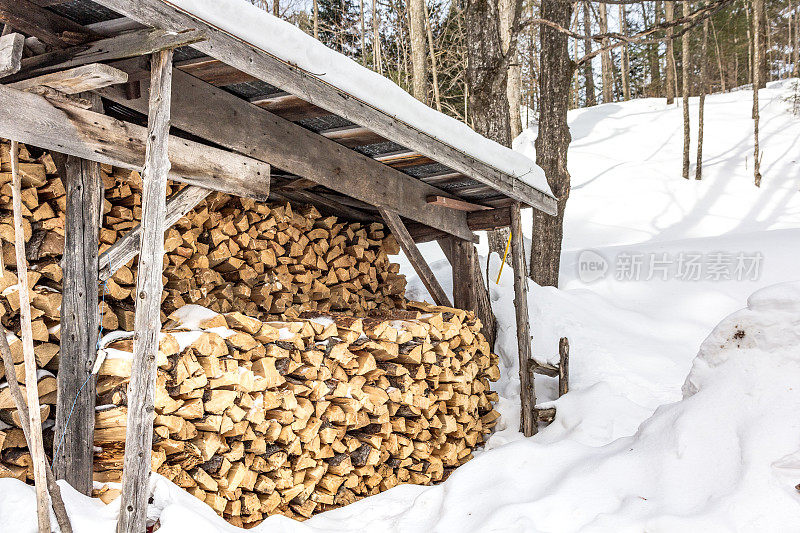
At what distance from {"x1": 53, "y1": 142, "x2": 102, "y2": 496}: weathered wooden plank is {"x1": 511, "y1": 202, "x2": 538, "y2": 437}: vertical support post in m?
3.70

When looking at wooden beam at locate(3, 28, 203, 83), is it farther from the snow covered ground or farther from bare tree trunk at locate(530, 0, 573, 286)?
bare tree trunk at locate(530, 0, 573, 286)

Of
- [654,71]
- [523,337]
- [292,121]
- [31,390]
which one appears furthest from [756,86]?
[31,390]

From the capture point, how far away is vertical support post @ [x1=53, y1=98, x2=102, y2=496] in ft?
10.2

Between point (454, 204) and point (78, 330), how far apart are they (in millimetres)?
3388

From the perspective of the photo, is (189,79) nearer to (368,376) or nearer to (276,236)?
(276,236)

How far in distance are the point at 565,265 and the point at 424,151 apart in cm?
581

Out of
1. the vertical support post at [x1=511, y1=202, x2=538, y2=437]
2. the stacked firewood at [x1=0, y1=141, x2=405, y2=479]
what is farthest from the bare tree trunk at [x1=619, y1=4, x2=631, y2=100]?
Answer: the stacked firewood at [x1=0, y1=141, x2=405, y2=479]

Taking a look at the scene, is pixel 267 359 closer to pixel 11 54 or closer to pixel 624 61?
pixel 11 54

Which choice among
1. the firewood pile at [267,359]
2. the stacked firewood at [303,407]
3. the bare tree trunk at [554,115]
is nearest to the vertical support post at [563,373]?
the firewood pile at [267,359]

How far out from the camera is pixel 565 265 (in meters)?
9.71

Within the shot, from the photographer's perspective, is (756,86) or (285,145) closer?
(285,145)

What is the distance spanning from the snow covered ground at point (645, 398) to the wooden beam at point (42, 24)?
2000 millimetres

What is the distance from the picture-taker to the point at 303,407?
4.29 m

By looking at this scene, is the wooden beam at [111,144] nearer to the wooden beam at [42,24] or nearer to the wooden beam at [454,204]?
the wooden beam at [42,24]
